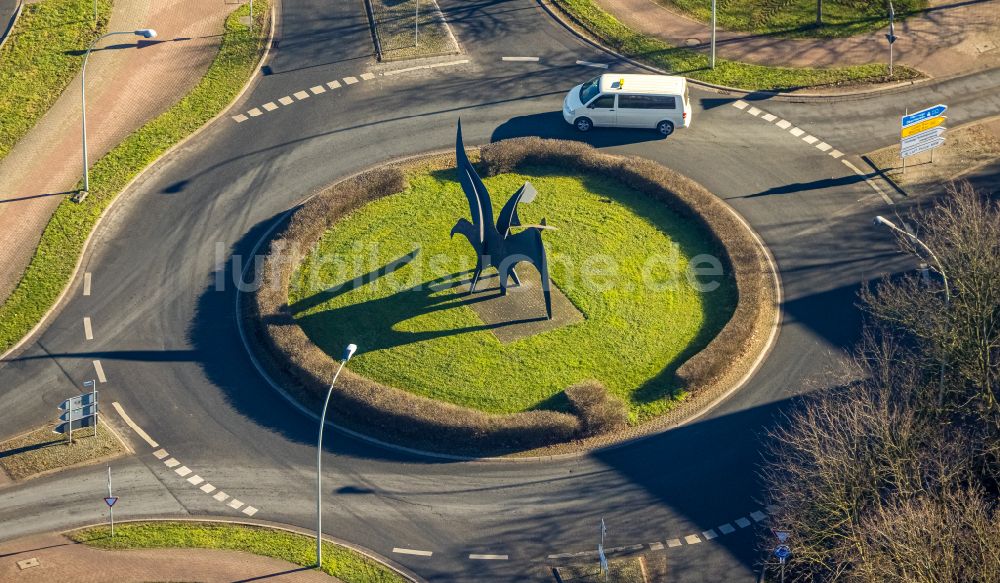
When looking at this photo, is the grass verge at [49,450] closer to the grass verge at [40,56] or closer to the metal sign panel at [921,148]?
the grass verge at [40,56]

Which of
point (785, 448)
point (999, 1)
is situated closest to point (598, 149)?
point (785, 448)

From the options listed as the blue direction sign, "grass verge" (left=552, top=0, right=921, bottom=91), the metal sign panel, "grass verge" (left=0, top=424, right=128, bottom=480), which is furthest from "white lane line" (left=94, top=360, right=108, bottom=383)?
the blue direction sign

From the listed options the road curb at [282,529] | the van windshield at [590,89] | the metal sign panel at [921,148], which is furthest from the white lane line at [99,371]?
the metal sign panel at [921,148]

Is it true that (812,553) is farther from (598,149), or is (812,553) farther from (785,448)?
(598,149)

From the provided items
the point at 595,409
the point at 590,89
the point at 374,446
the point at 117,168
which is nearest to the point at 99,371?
the point at 374,446

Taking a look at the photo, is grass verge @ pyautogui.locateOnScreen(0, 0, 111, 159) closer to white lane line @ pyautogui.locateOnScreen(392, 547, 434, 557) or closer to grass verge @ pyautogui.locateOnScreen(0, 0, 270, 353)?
grass verge @ pyautogui.locateOnScreen(0, 0, 270, 353)
